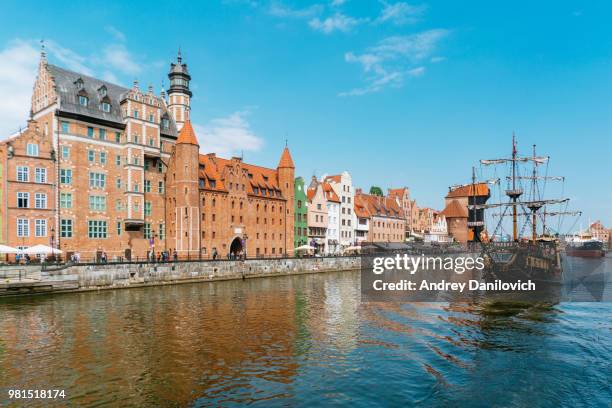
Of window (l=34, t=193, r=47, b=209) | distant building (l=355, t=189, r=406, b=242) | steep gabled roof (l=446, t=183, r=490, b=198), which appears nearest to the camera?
window (l=34, t=193, r=47, b=209)

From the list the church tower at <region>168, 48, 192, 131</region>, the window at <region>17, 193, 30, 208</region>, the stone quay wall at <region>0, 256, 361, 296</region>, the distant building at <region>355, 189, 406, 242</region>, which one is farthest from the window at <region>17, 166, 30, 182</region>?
the distant building at <region>355, 189, 406, 242</region>

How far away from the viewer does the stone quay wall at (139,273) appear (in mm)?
41375

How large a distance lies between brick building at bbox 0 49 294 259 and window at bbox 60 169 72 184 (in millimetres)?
126

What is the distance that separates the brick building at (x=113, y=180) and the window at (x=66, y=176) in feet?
0.41

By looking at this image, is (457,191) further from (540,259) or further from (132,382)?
(132,382)

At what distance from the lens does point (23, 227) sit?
1909 inches

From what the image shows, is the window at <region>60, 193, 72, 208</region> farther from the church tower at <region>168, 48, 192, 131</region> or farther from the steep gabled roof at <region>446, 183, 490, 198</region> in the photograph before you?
the steep gabled roof at <region>446, 183, 490, 198</region>

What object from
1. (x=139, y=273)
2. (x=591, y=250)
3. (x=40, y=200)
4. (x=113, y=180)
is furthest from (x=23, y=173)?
(x=591, y=250)

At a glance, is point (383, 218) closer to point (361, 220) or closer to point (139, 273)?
point (361, 220)

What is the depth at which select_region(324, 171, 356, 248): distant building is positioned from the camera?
3866 inches

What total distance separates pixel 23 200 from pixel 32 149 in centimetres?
626

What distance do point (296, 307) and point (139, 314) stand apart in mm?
12628

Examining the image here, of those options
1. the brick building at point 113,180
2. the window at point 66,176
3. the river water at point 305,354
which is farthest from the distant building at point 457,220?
the window at point 66,176

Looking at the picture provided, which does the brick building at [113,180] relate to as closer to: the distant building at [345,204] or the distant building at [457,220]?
the distant building at [345,204]
